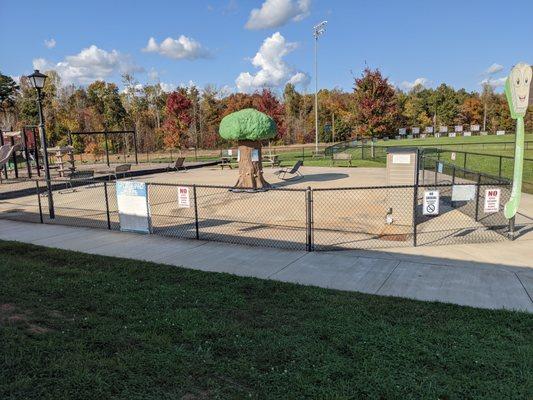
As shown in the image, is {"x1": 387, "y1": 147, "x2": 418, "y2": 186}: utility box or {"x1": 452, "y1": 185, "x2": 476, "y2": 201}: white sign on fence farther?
{"x1": 387, "y1": 147, "x2": 418, "y2": 186}: utility box

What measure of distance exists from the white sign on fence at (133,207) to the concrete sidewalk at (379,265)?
0.55 metres

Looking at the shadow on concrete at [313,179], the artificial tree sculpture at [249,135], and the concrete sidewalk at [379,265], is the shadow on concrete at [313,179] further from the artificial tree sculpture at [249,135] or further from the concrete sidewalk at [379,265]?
the concrete sidewalk at [379,265]

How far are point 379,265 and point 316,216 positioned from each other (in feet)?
16.4

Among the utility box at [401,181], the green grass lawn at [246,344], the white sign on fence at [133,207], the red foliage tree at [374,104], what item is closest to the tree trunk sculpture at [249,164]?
the white sign on fence at [133,207]

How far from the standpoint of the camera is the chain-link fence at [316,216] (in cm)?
895

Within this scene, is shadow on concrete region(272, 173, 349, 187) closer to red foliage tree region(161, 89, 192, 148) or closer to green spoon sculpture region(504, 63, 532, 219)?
green spoon sculpture region(504, 63, 532, 219)

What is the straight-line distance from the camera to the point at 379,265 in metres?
7.15

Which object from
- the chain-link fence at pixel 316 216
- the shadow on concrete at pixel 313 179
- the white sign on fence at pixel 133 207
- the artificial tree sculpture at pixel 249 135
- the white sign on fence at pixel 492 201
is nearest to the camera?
the white sign on fence at pixel 492 201

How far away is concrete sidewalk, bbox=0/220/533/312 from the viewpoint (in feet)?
19.2

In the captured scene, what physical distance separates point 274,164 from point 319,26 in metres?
21.9

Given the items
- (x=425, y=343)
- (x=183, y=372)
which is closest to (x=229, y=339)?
(x=183, y=372)

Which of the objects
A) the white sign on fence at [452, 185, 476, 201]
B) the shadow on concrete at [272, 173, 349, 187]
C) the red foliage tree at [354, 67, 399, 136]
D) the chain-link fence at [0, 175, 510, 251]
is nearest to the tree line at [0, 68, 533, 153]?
the red foliage tree at [354, 67, 399, 136]

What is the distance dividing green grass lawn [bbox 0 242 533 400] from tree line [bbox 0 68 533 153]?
32402 mm

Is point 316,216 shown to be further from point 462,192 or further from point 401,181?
point 462,192
